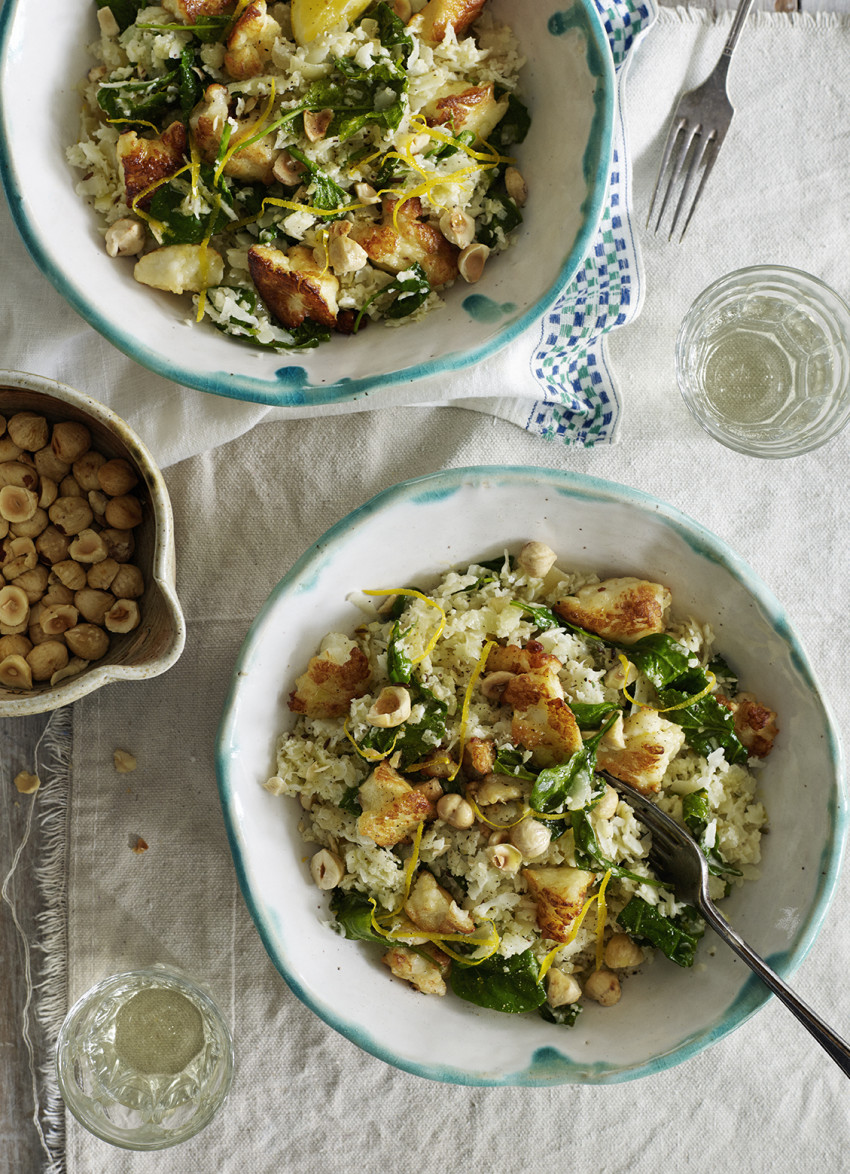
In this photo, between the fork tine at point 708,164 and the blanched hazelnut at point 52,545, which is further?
the fork tine at point 708,164

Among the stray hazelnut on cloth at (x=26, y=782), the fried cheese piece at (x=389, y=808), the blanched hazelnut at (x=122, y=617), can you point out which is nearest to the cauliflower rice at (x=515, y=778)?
the fried cheese piece at (x=389, y=808)

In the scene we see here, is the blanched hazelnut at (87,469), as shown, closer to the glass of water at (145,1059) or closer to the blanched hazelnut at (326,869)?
the blanched hazelnut at (326,869)

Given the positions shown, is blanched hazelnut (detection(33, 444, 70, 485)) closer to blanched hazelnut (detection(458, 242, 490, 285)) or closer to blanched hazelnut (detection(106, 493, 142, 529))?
blanched hazelnut (detection(106, 493, 142, 529))

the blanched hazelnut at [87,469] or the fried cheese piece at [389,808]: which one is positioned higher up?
the blanched hazelnut at [87,469]

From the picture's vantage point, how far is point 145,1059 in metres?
2.38

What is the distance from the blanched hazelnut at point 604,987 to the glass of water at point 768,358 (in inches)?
49.9

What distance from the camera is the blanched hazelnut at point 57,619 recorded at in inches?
82.8

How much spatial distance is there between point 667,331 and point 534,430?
1.43 feet

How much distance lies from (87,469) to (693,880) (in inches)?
62.3

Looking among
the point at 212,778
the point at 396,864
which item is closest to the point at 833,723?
the point at 396,864

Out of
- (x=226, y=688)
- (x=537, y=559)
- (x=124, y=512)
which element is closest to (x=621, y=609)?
(x=537, y=559)

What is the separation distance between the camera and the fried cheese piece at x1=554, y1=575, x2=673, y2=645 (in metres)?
1.97

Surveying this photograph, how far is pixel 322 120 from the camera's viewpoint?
194 centimetres

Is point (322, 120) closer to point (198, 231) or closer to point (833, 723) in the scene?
point (198, 231)
